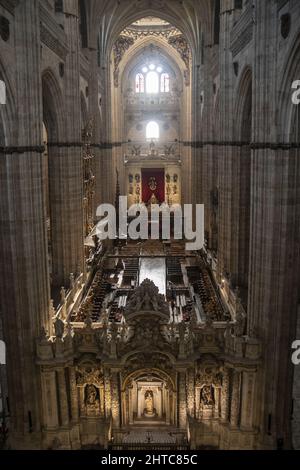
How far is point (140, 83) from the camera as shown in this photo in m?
45.4

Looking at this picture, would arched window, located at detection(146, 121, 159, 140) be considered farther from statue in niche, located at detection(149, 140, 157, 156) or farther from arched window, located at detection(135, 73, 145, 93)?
arched window, located at detection(135, 73, 145, 93)

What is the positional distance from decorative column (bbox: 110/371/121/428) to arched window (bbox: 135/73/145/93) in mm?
36589

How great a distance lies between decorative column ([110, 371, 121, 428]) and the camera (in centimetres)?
1427

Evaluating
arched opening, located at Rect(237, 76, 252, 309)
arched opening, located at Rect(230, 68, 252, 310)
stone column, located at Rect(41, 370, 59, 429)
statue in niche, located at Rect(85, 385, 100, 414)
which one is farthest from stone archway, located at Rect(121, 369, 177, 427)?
arched opening, located at Rect(237, 76, 252, 309)

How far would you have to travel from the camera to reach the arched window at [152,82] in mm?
45031

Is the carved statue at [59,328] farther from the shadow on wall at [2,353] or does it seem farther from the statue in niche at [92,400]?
the statue in niche at [92,400]

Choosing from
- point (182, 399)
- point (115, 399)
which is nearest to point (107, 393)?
point (115, 399)

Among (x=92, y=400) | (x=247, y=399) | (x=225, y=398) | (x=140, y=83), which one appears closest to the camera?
(x=247, y=399)

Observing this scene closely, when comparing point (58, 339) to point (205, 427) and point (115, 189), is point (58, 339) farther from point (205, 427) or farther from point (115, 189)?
point (115, 189)

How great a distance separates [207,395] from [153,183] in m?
33.2

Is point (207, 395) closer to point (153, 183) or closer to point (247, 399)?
point (247, 399)

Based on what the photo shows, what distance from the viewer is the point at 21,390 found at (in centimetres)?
1352
